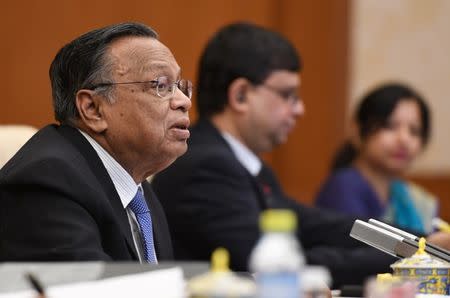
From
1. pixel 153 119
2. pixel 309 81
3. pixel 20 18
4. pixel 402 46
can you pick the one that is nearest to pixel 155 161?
pixel 153 119

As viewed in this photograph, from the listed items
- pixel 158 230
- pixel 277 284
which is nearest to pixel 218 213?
pixel 158 230

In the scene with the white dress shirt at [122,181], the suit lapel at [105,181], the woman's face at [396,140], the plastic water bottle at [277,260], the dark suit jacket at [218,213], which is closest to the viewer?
the plastic water bottle at [277,260]

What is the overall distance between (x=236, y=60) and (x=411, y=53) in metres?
2.28

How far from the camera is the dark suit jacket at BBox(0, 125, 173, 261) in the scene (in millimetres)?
2016

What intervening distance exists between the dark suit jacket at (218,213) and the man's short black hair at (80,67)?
101cm

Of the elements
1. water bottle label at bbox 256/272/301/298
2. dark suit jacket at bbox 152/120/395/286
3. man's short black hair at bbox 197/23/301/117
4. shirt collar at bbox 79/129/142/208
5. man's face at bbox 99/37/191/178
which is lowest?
dark suit jacket at bbox 152/120/395/286

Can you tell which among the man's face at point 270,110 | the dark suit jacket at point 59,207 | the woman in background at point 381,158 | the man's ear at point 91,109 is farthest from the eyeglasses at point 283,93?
the dark suit jacket at point 59,207

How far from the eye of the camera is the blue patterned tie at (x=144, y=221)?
2.36 meters

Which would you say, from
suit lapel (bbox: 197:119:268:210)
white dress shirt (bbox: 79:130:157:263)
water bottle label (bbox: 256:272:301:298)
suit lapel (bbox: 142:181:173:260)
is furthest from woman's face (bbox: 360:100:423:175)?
water bottle label (bbox: 256:272:301:298)

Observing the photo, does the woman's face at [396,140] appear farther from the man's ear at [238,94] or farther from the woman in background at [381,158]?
the man's ear at [238,94]

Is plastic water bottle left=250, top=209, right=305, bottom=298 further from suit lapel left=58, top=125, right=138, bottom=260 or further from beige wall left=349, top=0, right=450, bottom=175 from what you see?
beige wall left=349, top=0, right=450, bottom=175

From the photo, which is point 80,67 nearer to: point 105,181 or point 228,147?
point 105,181

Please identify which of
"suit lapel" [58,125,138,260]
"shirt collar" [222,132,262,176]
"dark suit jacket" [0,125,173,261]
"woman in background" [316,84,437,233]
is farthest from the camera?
"woman in background" [316,84,437,233]

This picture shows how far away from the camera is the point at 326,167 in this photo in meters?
5.70
